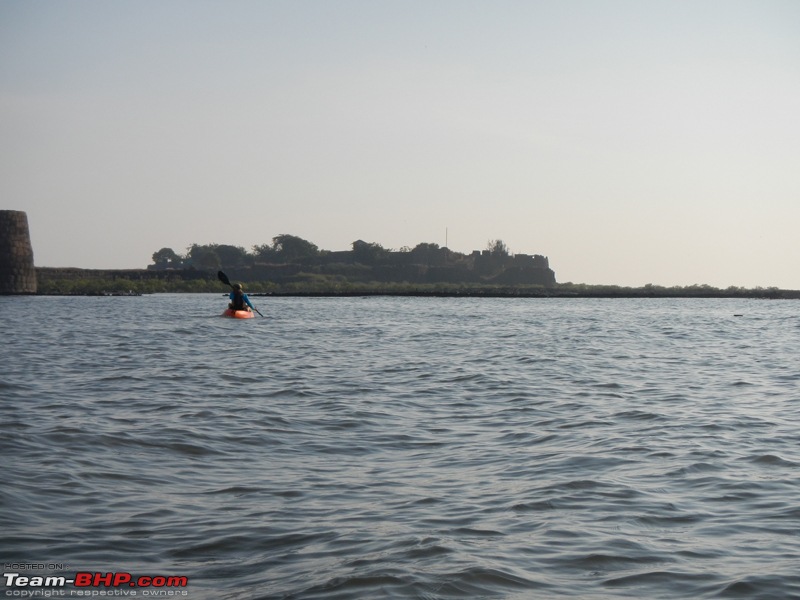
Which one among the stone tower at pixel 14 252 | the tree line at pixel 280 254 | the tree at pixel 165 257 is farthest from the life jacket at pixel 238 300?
the tree at pixel 165 257

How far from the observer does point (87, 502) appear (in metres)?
6.67

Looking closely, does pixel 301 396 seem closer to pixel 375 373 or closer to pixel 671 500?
pixel 375 373

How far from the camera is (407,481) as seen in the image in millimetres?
7473

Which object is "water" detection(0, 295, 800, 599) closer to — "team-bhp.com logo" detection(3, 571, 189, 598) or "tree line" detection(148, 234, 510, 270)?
"team-bhp.com logo" detection(3, 571, 189, 598)

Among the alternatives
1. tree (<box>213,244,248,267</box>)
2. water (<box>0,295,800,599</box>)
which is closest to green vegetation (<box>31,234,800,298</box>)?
tree (<box>213,244,248,267</box>)

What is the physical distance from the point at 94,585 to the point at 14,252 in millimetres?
68416

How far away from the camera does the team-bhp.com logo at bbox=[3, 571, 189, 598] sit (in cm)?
477

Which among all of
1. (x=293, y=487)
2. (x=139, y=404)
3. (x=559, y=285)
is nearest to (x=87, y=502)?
(x=293, y=487)

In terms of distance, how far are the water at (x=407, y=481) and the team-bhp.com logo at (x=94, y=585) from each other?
109 millimetres

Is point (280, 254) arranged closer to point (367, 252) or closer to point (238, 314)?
point (367, 252)

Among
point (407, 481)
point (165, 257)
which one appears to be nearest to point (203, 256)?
point (165, 257)

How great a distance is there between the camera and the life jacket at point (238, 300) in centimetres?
3675

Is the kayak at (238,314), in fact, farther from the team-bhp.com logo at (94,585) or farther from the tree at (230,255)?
the tree at (230,255)

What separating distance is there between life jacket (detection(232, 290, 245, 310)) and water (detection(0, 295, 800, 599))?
19486mm
